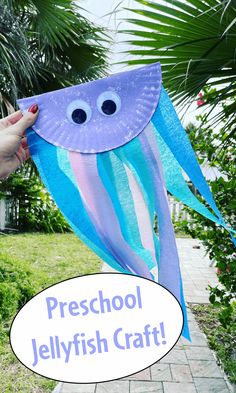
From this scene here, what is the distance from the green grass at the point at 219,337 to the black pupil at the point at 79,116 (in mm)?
1961

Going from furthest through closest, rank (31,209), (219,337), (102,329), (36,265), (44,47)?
(31,209) < (36,265) < (44,47) < (219,337) < (102,329)

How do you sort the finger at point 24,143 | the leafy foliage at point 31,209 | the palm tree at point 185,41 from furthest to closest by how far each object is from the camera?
the leafy foliage at point 31,209
the palm tree at point 185,41
the finger at point 24,143

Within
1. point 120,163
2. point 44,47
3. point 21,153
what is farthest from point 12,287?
point 120,163

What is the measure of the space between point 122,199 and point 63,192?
16 centimetres

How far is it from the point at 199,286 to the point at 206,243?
2197mm

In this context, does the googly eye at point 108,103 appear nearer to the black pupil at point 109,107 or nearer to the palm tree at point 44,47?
the black pupil at point 109,107

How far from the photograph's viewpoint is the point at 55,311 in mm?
1058

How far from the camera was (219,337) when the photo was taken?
10.4ft

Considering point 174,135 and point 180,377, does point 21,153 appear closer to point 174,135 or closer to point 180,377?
point 174,135

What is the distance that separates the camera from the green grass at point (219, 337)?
8.45 ft

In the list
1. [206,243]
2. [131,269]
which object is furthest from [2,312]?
[131,269]

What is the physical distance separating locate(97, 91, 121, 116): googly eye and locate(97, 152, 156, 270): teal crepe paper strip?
0.12 meters

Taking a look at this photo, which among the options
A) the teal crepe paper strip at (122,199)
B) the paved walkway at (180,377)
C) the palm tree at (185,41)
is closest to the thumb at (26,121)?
the teal crepe paper strip at (122,199)

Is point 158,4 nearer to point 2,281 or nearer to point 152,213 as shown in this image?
point 152,213
